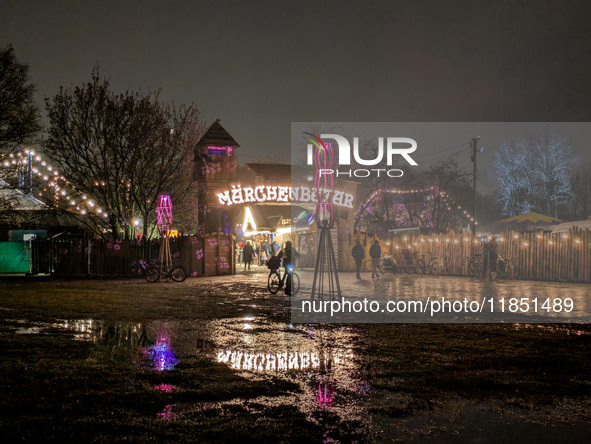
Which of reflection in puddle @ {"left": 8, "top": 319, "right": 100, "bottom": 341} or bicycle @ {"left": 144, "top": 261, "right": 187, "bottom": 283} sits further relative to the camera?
bicycle @ {"left": 144, "top": 261, "right": 187, "bottom": 283}

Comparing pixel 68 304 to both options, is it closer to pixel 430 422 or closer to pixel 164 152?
pixel 430 422

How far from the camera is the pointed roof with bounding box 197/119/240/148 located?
30.5m

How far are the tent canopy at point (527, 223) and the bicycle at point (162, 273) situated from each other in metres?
19.5

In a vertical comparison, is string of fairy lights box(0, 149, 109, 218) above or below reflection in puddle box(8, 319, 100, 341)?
above

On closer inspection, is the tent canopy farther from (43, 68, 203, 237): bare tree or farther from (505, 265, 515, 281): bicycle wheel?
(43, 68, 203, 237): bare tree

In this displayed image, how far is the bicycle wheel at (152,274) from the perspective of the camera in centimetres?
2031

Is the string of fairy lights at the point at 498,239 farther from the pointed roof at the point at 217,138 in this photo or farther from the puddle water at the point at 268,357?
the puddle water at the point at 268,357

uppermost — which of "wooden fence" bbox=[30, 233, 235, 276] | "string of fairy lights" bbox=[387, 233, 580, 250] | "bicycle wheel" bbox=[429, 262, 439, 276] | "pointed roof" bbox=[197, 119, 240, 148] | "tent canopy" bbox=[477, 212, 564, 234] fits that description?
"pointed roof" bbox=[197, 119, 240, 148]

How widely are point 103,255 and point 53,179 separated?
5504 millimetres

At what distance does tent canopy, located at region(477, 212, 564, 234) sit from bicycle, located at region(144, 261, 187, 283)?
1950cm

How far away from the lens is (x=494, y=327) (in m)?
9.57

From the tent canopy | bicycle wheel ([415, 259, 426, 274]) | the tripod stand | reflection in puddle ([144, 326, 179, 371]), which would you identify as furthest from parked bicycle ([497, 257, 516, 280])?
reflection in puddle ([144, 326, 179, 371])

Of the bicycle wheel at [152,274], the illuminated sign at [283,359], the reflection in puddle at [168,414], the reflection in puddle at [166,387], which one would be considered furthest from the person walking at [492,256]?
the reflection in puddle at [168,414]

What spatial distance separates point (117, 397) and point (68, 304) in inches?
346
